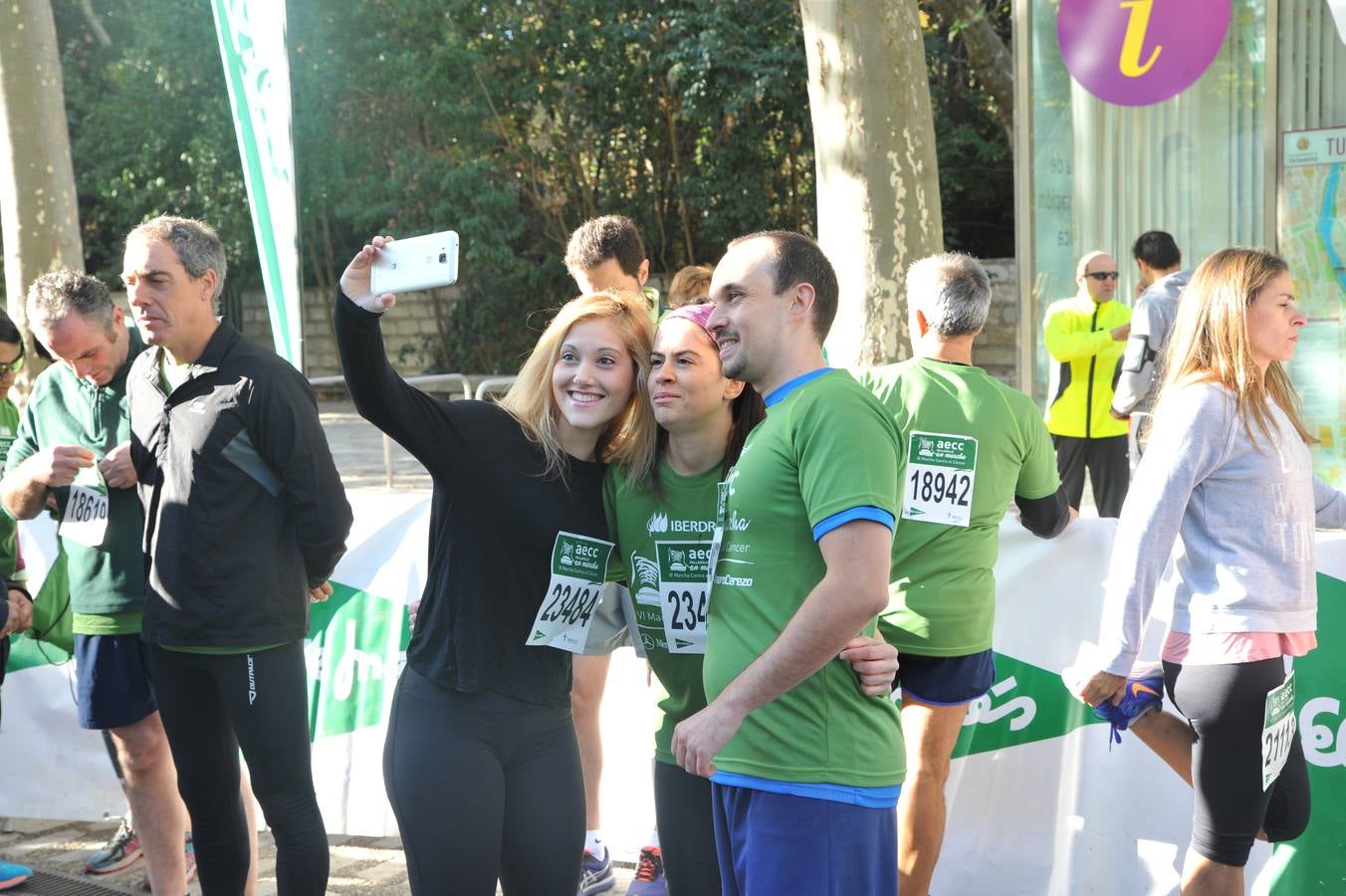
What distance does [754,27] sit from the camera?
19656mm

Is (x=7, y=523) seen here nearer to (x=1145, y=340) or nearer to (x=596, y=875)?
(x=596, y=875)

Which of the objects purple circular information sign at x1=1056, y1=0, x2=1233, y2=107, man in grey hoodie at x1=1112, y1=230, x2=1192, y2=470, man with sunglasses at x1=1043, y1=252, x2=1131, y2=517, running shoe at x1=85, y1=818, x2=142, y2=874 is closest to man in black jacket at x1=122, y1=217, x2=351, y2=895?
running shoe at x1=85, y1=818, x2=142, y2=874

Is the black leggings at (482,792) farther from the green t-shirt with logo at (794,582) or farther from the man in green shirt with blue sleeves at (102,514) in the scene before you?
the man in green shirt with blue sleeves at (102,514)

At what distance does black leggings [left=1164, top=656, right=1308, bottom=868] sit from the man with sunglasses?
4.77m

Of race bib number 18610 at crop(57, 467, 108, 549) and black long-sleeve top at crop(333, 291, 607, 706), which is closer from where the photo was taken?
black long-sleeve top at crop(333, 291, 607, 706)

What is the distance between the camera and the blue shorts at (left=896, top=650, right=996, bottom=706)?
12.3 ft

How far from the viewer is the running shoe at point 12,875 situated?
15.3ft

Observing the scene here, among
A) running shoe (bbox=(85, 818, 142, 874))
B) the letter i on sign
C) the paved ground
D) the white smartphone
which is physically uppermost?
the letter i on sign

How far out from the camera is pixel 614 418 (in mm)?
2971

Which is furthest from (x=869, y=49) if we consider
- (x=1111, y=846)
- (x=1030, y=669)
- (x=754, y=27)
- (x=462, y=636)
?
(x=754, y=27)

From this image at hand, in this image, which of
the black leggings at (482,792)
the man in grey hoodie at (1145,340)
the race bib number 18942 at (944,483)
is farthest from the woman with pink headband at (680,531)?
the man in grey hoodie at (1145,340)

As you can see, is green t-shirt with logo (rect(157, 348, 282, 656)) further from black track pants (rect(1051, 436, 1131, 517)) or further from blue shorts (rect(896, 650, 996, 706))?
black track pants (rect(1051, 436, 1131, 517))

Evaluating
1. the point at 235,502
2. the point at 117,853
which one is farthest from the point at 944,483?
the point at 117,853

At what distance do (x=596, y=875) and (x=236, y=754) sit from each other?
52.5 inches
